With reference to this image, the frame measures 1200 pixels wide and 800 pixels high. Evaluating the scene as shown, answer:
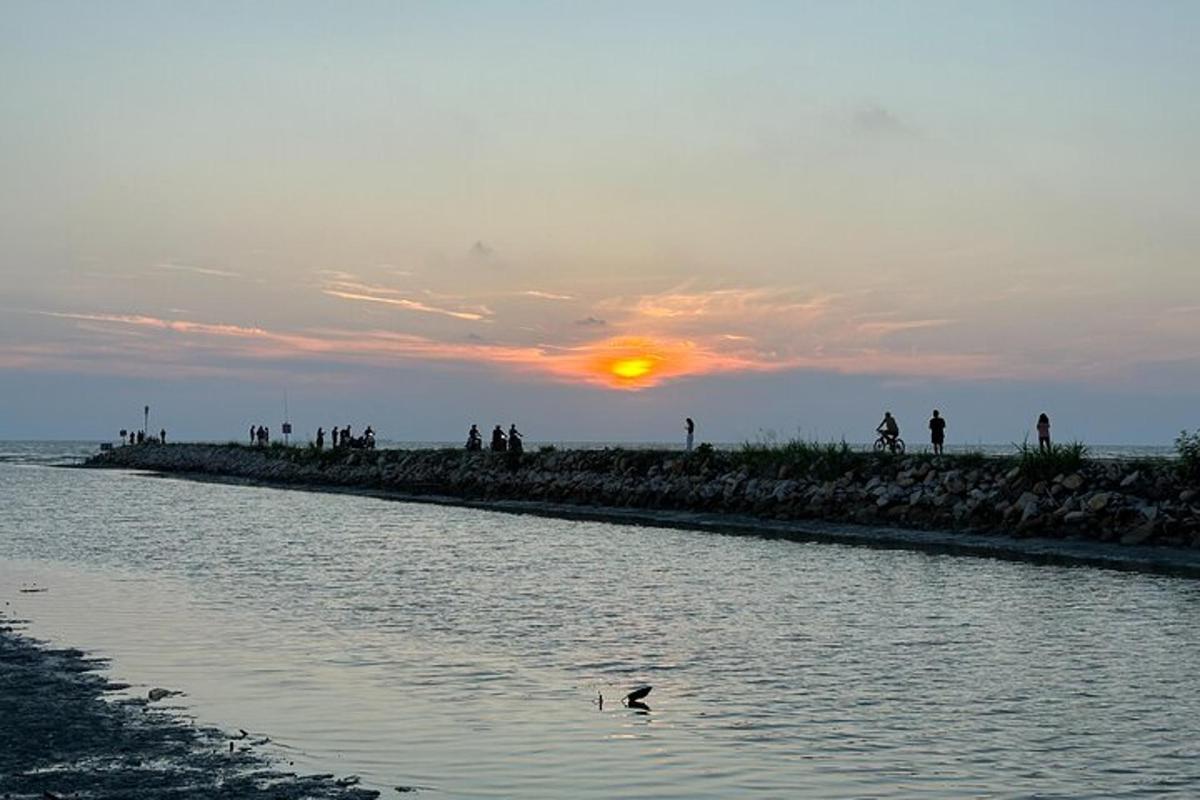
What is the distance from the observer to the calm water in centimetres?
1199

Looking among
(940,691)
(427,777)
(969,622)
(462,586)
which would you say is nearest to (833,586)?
(969,622)

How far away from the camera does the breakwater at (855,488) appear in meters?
35.4

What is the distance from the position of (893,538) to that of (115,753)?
29679 mm

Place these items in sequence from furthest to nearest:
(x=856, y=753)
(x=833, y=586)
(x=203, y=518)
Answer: (x=203, y=518)
(x=833, y=586)
(x=856, y=753)

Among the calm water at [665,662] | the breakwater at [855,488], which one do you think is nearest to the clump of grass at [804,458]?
the breakwater at [855,488]

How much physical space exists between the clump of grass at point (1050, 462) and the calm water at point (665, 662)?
8173 millimetres

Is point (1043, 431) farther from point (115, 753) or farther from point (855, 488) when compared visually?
point (115, 753)

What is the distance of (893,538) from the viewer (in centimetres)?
3888

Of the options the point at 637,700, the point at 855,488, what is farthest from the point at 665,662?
the point at 855,488

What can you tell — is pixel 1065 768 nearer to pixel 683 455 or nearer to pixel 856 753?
pixel 856 753

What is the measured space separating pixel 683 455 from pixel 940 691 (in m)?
43.9

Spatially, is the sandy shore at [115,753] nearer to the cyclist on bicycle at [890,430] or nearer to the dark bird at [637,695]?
the dark bird at [637,695]

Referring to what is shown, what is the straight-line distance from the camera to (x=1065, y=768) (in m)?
11.8

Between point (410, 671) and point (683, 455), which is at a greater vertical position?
point (683, 455)
